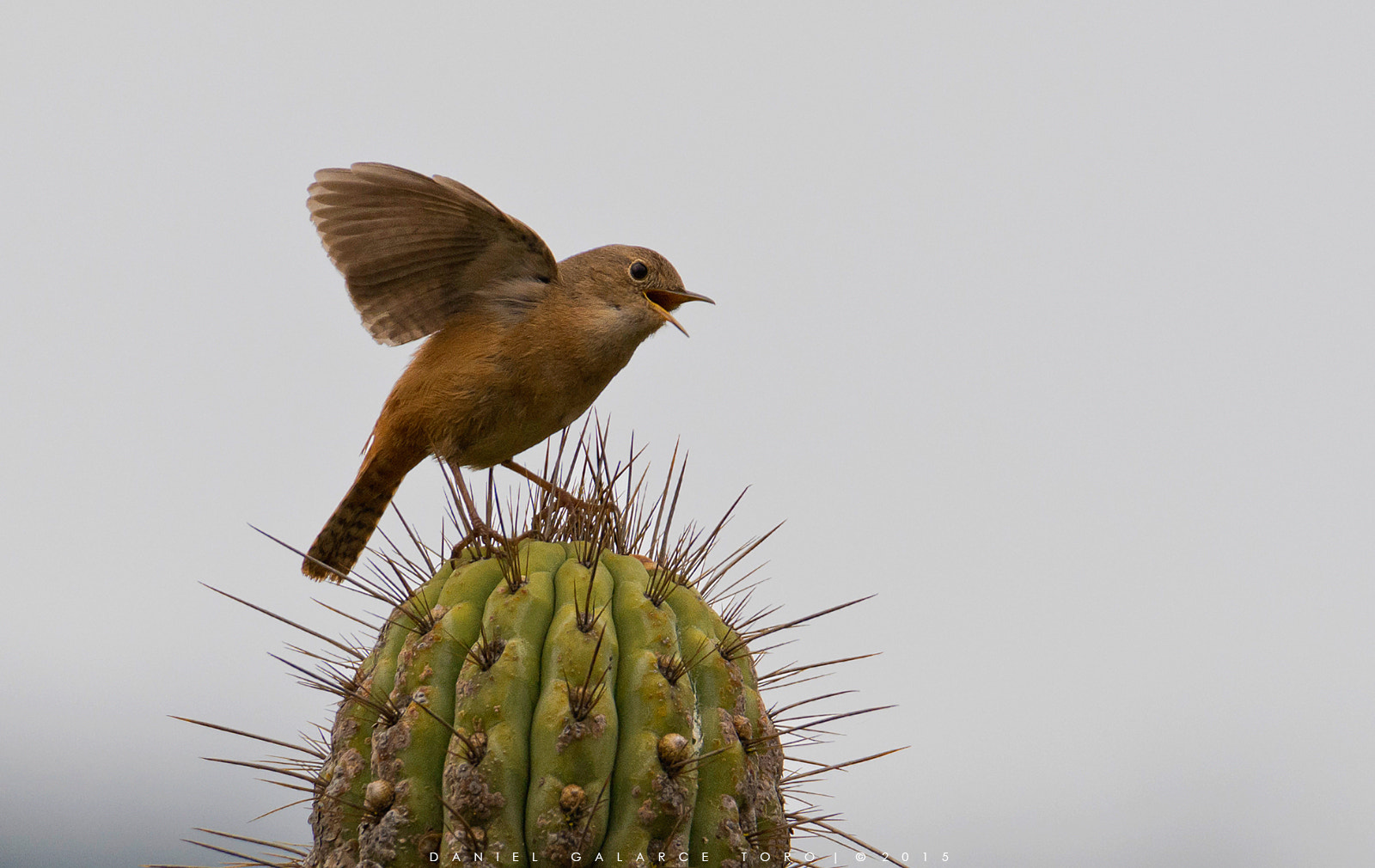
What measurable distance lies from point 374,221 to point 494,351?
54 centimetres

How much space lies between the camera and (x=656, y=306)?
3379mm

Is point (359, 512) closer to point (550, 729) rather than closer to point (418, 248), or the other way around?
point (418, 248)

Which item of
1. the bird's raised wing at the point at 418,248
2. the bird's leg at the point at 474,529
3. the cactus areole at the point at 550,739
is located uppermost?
the bird's raised wing at the point at 418,248

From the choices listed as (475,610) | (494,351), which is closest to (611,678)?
(475,610)

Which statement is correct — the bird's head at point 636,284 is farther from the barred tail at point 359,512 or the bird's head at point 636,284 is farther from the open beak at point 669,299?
the barred tail at point 359,512

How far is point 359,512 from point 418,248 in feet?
2.96

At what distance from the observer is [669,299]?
354 cm

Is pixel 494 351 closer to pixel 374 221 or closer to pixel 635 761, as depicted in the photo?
pixel 374 221

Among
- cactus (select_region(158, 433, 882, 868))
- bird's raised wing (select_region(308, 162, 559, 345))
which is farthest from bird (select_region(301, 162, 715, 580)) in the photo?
cactus (select_region(158, 433, 882, 868))

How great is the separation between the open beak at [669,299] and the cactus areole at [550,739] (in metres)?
1.20

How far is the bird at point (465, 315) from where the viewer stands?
10.6ft

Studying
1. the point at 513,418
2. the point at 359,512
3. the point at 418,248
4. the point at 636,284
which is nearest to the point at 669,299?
the point at 636,284

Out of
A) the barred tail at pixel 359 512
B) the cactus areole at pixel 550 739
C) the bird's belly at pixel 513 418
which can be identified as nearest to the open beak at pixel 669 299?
the bird's belly at pixel 513 418

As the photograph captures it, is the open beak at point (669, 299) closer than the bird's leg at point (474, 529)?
No
